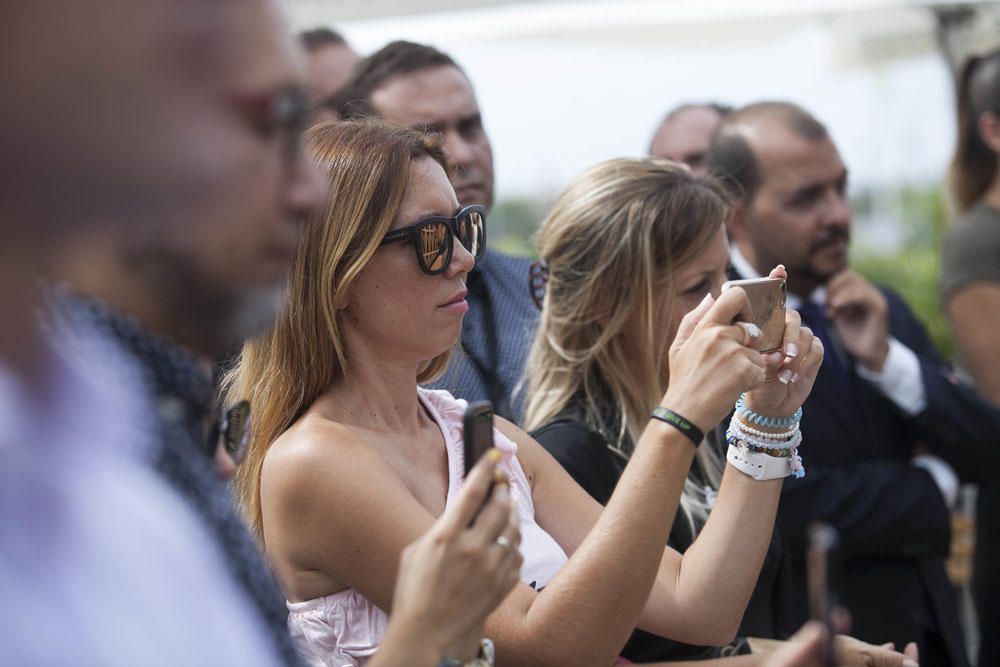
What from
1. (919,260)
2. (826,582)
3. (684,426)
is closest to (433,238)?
(684,426)

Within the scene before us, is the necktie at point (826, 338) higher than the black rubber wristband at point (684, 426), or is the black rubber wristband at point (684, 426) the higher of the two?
the black rubber wristband at point (684, 426)

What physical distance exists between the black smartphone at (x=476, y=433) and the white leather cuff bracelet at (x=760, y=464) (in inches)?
34.8

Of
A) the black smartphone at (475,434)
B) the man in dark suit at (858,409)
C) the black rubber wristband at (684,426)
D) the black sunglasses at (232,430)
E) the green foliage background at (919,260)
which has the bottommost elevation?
the green foliage background at (919,260)

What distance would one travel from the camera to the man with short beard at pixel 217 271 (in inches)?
39.6

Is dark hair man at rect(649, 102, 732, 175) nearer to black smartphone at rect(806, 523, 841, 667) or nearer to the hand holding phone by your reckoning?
the hand holding phone

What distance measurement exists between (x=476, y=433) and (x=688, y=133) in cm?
343

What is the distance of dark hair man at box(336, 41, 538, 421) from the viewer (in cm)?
292

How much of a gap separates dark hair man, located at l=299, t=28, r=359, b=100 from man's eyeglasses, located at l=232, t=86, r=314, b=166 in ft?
10.5

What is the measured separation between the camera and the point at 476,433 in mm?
1373

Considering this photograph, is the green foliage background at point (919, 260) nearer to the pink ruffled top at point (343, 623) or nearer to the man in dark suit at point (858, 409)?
the man in dark suit at point (858, 409)

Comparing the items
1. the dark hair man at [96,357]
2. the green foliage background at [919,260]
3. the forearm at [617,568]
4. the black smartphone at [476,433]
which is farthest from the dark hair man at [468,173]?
the green foliage background at [919,260]

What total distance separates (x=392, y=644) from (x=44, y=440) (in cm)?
45

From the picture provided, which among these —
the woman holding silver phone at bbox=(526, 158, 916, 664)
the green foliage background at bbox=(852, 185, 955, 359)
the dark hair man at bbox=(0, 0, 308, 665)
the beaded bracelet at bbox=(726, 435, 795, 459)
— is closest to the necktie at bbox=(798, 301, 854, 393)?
the woman holding silver phone at bbox=(526, 158, 916, 664)

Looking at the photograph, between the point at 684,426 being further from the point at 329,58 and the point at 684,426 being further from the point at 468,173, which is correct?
the point at 329,58
